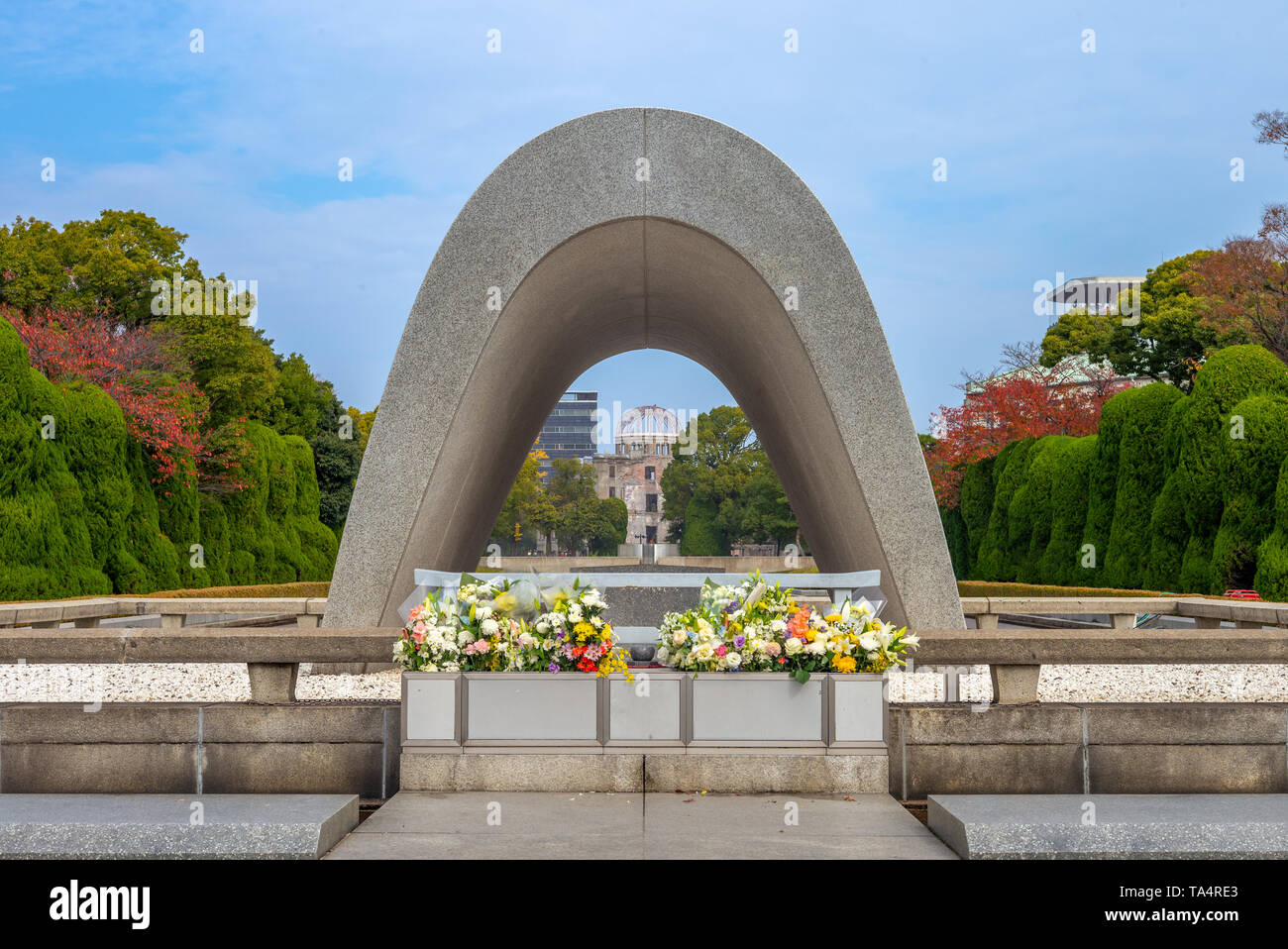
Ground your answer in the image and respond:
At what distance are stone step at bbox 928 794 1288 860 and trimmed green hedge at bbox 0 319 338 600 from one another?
15.1 m

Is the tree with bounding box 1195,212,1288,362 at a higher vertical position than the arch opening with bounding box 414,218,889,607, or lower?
higher

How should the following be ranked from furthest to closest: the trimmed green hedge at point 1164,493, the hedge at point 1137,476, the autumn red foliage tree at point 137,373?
the autumn red foliage tree at point 137,373 < the hedge at point 1137,476 < the trimmed green hedge at point 1164,493

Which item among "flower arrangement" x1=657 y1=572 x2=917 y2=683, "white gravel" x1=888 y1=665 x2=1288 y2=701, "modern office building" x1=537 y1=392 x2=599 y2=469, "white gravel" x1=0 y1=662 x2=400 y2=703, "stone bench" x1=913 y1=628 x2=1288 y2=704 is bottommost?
"white gravel" x1=888 y1=665 x2=1288 y2=701

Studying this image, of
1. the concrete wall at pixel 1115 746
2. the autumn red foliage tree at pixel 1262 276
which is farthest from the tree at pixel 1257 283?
the concrete wall at pixel 1115 746

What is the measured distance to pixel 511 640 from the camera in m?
5.70

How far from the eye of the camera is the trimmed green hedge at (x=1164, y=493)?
54.5 ft

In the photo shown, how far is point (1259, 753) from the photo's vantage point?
558 cm

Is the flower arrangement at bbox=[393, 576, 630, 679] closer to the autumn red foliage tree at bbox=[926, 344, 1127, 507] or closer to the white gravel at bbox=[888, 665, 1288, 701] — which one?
A: the white gravel at bbox=[888, 665, 1288, 701]

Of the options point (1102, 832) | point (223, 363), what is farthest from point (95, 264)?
point (1102, 832)

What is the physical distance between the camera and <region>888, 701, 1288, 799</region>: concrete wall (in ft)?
18.3

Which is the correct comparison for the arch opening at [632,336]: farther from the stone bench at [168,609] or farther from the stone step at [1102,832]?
the stone step at [1102,832]

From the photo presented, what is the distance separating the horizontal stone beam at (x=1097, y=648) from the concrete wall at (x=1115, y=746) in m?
0.61

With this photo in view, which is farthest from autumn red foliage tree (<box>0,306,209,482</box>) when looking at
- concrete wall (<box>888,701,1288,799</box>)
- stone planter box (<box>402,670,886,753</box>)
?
concrete wall (<box>888,701,1288,799</box>)
